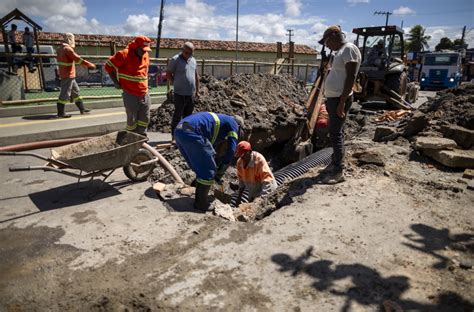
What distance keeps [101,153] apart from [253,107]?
6.05 meters

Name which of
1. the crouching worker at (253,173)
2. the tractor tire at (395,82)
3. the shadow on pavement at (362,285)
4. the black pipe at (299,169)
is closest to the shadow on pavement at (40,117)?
the black pipe at (299,169)

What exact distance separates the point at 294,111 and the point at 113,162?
7.39 m

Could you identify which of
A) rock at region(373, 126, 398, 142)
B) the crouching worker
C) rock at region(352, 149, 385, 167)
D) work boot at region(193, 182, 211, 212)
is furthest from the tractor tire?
work boot at region(193, 182, 211, 212)

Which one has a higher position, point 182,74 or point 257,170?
point 182,74

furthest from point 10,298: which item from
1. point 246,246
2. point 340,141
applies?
point 340,141

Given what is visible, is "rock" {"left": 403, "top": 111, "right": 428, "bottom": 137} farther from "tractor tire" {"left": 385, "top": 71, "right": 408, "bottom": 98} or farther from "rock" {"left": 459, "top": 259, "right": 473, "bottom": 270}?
"tractor tire" {"left": 385, "top": 71, "right": 408, "bottom": 98}

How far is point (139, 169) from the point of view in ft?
16.7

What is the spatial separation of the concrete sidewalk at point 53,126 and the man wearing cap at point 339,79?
5.37m

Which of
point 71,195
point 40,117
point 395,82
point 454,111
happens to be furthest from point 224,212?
point 395,82

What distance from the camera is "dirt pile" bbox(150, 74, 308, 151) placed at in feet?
29.0

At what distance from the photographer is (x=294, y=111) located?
424 inches

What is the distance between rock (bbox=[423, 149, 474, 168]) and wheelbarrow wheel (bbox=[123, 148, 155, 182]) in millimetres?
4351

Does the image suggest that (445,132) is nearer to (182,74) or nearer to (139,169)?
(182,74)

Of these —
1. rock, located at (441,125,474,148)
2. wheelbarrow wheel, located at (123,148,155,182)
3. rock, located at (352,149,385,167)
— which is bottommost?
wheelbarrow wheel, located at (123,148,155,182)
